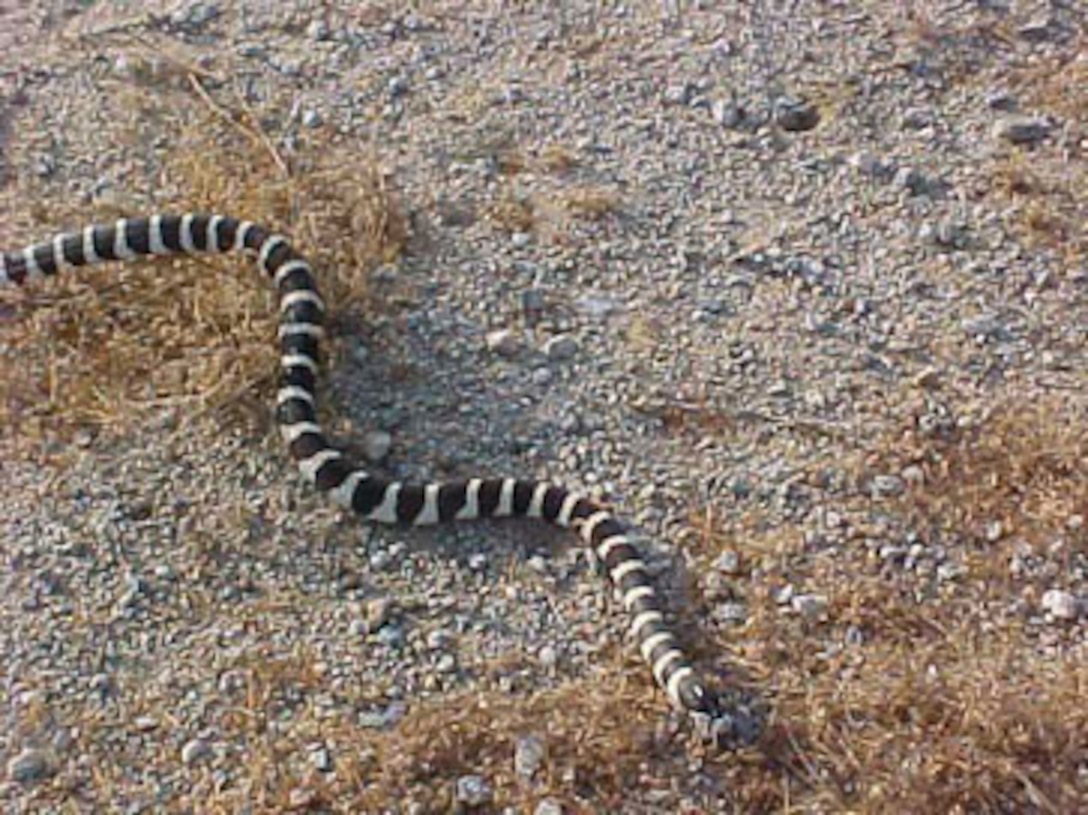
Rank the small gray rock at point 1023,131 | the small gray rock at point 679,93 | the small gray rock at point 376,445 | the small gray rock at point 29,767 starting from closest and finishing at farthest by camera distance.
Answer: the small gray rock at point 29,767 < the small gray rock at point 376,445 < the small gray rock at point 1023,131 < the small gray rock at point 679,93

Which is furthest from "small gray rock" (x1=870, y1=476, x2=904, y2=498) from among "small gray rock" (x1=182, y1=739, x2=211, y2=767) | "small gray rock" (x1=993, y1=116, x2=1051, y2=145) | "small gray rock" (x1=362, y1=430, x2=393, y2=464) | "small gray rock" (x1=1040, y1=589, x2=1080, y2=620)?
"small gray rock" (x1=182, y1=739, x2=211, y2=767)

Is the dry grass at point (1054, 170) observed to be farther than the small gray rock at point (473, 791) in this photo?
Yes

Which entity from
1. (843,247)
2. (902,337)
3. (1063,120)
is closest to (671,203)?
(843,247)

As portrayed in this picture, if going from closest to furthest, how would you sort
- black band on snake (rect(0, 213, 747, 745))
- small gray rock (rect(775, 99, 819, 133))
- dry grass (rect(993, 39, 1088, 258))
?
black band on snake (rect(0, 213, 747, 745))
dry grass (rect(993, 39, 1088, 258))
small gray rock (rect(775, 99, 819, 133))

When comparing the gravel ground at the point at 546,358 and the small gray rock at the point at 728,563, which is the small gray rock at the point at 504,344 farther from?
the small gray rock at the point at 728,563

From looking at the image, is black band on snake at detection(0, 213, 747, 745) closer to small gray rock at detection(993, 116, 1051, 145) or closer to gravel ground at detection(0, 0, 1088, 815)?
gravel ground at detection(0, 0, 1088, 815)

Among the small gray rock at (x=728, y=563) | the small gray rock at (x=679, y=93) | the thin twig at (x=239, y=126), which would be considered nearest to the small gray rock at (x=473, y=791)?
the small gray rock at (x=728, y=563)

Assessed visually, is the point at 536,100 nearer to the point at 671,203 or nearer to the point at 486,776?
the point at 671,203
